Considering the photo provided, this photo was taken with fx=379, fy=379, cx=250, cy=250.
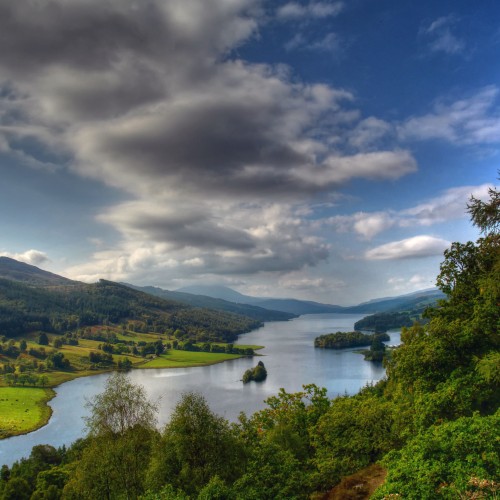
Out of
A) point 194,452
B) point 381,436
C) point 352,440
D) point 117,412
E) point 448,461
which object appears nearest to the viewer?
point 448,461

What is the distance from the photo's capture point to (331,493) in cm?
2755

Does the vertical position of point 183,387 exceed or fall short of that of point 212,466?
it falls short

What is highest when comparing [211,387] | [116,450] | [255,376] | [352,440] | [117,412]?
[117,412]

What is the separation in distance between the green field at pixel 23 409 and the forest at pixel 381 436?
93961 millimetres

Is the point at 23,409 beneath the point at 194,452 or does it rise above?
beneath

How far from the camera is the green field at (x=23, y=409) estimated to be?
11138 centimetres

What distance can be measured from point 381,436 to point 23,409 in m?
136

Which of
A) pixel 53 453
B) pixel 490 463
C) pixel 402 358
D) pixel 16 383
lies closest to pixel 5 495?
pixel 53 453

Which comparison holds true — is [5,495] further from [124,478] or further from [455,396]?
[455,396]

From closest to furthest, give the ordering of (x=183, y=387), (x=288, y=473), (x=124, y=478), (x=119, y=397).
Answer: (x=288, y=473)
(x=124, y=478)
(x=119, y=397)
(x=183, y=387)

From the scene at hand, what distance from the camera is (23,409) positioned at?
128m

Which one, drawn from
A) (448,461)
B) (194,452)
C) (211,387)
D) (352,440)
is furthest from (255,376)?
(448,461)

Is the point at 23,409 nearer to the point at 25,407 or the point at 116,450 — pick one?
the point at 25,407

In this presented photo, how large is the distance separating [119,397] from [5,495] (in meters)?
36.3
